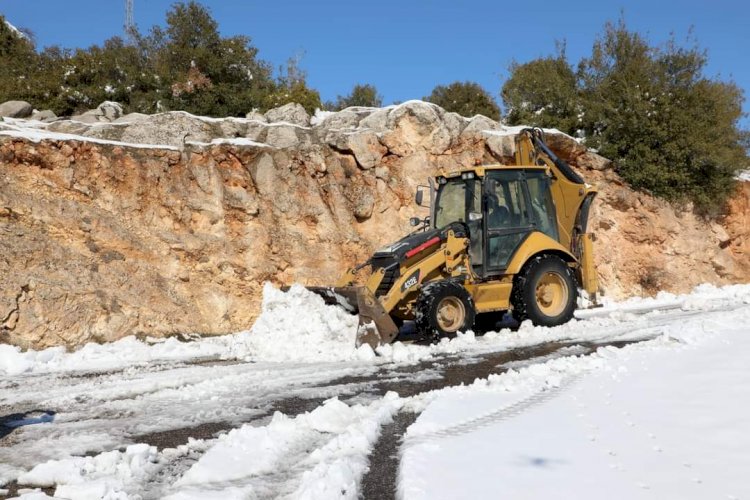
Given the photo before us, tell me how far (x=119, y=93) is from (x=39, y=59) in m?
3.30

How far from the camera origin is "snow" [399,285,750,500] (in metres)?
3.11

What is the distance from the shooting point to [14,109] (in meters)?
13.4

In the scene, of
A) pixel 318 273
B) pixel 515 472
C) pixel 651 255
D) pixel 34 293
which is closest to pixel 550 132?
pixel 651 255

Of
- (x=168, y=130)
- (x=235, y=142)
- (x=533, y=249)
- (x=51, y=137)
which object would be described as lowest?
(x=533, y=249)

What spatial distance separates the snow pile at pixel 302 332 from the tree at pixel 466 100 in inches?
593

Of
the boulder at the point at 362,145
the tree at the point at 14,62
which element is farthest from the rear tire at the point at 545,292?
the tree at the point at 14,62

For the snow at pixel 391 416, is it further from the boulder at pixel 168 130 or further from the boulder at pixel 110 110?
the boulder at pixel 110 110

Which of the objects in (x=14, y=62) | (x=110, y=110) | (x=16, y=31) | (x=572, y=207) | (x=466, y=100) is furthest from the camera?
(x=466, y=100)

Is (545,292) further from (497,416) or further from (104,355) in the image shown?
(104,355)

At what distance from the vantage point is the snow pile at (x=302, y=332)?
7819mm

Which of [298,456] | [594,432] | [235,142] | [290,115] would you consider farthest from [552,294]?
[290,115]

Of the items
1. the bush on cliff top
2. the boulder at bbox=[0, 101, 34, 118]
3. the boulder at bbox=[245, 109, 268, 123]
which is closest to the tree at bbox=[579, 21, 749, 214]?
the bush on cliff top

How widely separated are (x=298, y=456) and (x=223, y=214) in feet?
28.9

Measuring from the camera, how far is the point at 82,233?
10469 millimetres
